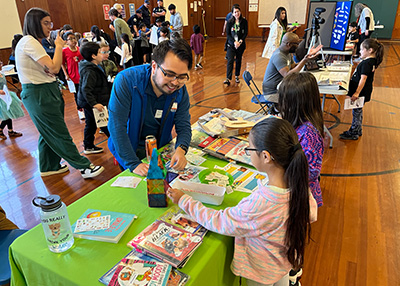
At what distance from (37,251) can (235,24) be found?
6176mm

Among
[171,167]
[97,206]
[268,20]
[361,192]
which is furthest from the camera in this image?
[268,20]

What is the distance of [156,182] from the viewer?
1.30m

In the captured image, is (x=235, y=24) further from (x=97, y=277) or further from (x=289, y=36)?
(x=97, y=277)

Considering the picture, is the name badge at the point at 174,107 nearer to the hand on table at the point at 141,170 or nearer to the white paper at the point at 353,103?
the hand on table at the point at 141,170

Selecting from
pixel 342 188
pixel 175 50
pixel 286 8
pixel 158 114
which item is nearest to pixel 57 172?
pixel 158 114

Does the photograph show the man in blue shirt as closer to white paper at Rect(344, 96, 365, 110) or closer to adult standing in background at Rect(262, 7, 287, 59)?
white paper at Rect(344, 96, 365, 110)

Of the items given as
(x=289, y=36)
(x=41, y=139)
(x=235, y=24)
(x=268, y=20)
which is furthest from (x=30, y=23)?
(x=268, y=20)

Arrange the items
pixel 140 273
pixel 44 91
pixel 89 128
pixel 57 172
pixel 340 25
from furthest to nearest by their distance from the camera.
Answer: pixel 340 25 < pixel 89 128 < pixel 57 172 < pixel 44 91 < pixel 140 273

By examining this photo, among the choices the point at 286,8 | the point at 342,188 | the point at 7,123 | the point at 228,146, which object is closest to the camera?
Result: the point at 228,146

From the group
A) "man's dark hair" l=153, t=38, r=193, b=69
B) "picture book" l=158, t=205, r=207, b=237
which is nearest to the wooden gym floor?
"picture book" l=158, t=205, r=207, b=237

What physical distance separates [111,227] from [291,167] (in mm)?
783

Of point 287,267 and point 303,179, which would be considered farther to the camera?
point 287,267

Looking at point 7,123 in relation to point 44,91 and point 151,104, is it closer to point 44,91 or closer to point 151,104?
point 44,91

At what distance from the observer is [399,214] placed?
97.7 inches
